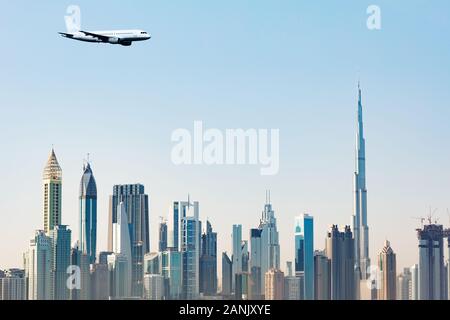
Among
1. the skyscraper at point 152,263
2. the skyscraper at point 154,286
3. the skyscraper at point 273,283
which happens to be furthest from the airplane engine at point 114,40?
the skyscraper at point 152,263

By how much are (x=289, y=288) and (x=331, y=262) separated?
7395mm

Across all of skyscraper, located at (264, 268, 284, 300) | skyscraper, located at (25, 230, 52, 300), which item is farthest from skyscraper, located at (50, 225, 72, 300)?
skyscraper, located at (264, 268, 284, 300)

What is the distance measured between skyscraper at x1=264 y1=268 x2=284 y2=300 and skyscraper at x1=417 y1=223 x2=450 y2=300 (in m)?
3.97

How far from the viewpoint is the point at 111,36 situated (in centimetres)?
1224

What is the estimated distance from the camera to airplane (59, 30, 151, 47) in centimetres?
1122

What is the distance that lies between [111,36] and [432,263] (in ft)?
66.5

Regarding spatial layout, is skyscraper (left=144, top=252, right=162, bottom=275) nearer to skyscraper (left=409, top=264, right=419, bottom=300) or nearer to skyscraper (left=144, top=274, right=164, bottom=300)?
skyscraper (left=144, top=274, right=164, bottom=300)

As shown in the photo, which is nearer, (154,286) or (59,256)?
(154,286)

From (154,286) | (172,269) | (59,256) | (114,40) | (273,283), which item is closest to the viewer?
(114,40)

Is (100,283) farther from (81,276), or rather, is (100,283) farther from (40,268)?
(40,268)

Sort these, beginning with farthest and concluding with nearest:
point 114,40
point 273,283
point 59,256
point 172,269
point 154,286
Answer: point 59,256 < point 172,269 < point 154,286 < point 273,283 < point 114,40

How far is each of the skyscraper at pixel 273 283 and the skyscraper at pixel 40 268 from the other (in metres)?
7.04

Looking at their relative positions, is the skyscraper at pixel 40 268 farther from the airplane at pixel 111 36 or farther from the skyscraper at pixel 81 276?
the airplane at pixel 111 36

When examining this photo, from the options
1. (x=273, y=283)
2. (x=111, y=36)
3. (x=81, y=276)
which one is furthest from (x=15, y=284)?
(x=111, y=36)
